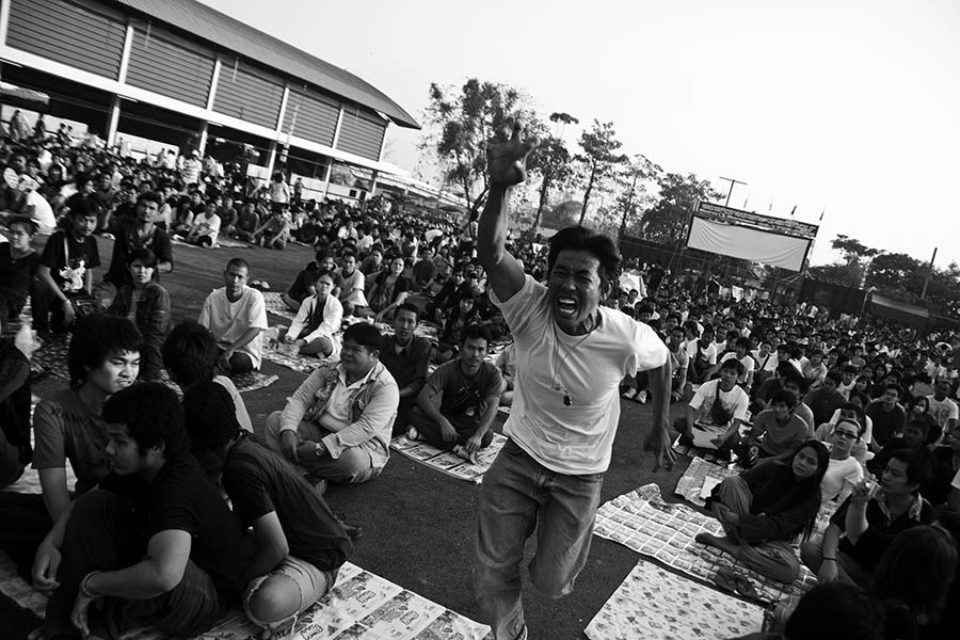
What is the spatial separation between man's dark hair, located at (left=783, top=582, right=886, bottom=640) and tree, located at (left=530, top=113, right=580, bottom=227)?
1392 inches

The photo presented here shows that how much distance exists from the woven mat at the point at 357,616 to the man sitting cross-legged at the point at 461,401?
7.11 feet

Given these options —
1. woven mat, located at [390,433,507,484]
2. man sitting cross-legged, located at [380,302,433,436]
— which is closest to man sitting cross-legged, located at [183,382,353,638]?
woven mat, located at [390,433,507,484]

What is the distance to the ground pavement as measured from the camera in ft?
11.1

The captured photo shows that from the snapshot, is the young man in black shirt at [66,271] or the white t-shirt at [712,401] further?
the white t-shirt at [712,401]

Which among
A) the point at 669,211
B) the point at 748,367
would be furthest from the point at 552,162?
the point at 748,367

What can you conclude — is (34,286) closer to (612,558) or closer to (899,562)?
(612,558)

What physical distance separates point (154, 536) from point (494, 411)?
3.50m

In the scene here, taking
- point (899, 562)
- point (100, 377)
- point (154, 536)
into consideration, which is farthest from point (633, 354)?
point (100, 377)

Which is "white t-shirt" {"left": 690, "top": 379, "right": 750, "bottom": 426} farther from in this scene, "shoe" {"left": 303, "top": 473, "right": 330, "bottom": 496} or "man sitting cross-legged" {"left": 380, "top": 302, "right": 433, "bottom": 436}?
"shoe" {"left": 303, "top": 473, "right": 330, "bottom": 496}

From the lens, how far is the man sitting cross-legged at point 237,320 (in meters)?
6.14

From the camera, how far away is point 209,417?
8.16 ft

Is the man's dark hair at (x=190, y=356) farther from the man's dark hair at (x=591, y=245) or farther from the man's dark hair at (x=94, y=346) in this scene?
the man's dark hair at (x=591, y=245)

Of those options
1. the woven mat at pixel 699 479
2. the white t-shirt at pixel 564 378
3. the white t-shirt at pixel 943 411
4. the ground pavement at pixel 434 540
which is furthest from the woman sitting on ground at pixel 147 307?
the white t-shirt at pixel 943 411

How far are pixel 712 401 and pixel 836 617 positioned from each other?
5.70 metres
